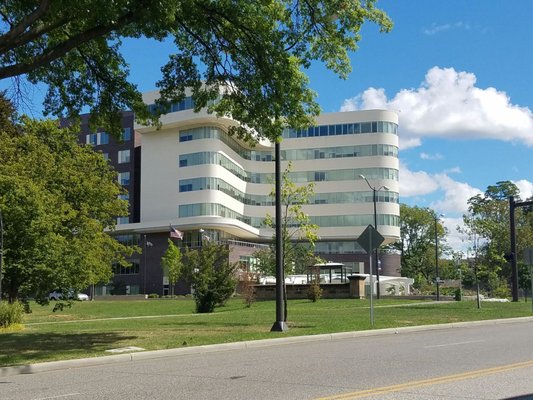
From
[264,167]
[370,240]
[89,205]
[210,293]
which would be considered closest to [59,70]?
[370,240]

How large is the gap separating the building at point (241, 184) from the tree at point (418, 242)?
12500 millimetres

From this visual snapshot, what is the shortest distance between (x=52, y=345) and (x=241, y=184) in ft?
239

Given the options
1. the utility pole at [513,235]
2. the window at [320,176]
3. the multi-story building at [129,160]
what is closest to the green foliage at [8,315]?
the utility pole at [513,235]

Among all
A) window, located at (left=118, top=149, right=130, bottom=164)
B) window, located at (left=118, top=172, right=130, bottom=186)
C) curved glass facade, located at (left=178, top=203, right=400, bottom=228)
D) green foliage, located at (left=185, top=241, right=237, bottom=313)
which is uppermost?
window, located at (left=118, top=149, right=130, bottom=164)

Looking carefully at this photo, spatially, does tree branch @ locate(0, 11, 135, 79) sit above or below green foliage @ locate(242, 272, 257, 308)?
above

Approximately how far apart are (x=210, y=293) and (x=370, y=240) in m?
16.8

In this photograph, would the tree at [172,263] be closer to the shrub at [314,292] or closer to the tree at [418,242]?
the shrub at [314,292]

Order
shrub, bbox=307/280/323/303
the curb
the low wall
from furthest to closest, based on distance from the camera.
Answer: the low wall → shrub, bbox=307/280/323/303 → the curb

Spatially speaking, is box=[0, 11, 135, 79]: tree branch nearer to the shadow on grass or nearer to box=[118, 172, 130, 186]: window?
the shadow on grass

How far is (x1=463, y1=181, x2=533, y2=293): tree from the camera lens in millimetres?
34725


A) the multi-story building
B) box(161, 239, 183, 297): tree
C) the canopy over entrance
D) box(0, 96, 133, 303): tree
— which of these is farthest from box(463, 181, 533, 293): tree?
the multi-story building

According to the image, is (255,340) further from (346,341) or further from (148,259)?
(148,259)

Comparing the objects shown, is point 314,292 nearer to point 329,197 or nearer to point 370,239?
point 370,239

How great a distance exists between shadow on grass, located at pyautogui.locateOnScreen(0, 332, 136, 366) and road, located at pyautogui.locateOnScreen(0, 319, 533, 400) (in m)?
1.25
